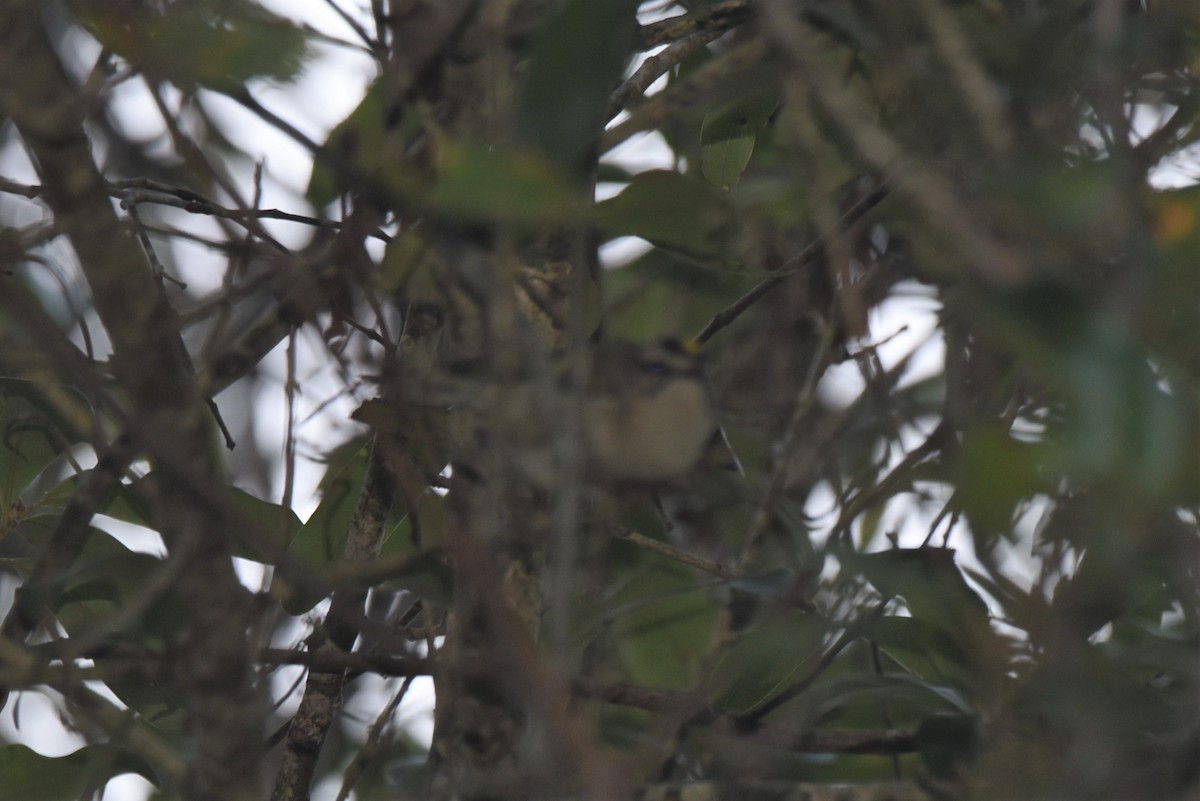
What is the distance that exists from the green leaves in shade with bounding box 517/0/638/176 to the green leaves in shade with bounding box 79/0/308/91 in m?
0.18

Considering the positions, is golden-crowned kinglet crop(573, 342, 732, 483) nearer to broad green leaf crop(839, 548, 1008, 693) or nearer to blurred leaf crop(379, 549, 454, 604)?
blurred leaf crop(379, 549, 454, 604)

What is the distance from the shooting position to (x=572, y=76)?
82 centimetres

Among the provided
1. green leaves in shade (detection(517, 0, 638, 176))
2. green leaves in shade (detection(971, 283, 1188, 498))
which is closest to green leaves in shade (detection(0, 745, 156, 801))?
green leaves in shade (detection(517, 0, 638, 176))

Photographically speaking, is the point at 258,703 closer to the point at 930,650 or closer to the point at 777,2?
the point at 777,2

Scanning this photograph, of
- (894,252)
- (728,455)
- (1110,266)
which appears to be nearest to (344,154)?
(1110,266)

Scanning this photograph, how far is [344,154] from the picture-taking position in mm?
993

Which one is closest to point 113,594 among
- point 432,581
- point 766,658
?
point 432,581

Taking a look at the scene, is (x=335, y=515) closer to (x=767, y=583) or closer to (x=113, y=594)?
(x=113, y=594)

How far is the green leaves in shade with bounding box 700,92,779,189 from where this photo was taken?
169 centimetres

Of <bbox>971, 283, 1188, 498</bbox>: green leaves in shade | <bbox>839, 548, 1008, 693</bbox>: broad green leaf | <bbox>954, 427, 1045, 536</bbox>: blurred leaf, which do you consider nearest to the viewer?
<bbox>971, 283, 1188, 498</bbox>: green leaves in shade

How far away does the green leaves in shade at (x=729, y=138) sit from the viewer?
1.69m

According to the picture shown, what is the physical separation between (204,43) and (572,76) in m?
0.26

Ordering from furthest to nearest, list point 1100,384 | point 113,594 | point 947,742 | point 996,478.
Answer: point 113,594 → point 947,742 → point 996,478 → point 1100,384

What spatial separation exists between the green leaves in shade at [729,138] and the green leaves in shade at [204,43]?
34.8 inches
